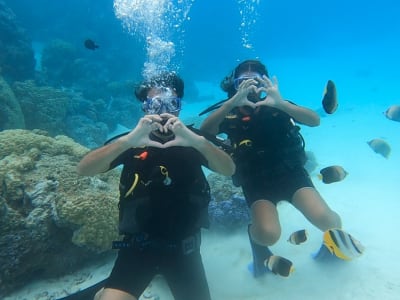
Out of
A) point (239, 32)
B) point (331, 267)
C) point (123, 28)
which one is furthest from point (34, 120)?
point (239, 32)

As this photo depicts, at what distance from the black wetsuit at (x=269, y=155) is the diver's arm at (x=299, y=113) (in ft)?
0.34

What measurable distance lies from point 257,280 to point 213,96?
23651 mm

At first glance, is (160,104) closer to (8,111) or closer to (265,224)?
(265,224)

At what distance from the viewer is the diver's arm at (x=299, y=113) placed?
468cm

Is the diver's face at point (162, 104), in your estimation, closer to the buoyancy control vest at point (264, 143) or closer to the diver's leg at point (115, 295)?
the buoyancy control vest at point (264, 143)

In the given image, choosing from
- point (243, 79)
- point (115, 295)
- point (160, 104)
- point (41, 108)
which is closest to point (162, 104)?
point (160, 104)

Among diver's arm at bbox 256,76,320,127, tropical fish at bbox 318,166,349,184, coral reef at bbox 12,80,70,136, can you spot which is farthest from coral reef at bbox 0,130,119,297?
coral reef at bbox 12,80,70,136

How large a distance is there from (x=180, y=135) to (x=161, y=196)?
751mm

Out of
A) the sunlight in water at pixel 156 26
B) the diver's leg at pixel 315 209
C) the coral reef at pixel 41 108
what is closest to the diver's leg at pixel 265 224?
the diver's leg at pixel 315 209

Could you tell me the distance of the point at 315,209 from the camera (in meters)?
4.42

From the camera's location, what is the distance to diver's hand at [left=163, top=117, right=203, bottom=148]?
332 cm

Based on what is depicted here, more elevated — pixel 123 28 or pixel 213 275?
pixel 123 28

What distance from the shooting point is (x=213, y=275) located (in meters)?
5.33

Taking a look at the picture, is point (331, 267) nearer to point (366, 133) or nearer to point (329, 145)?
point (329, 145)
